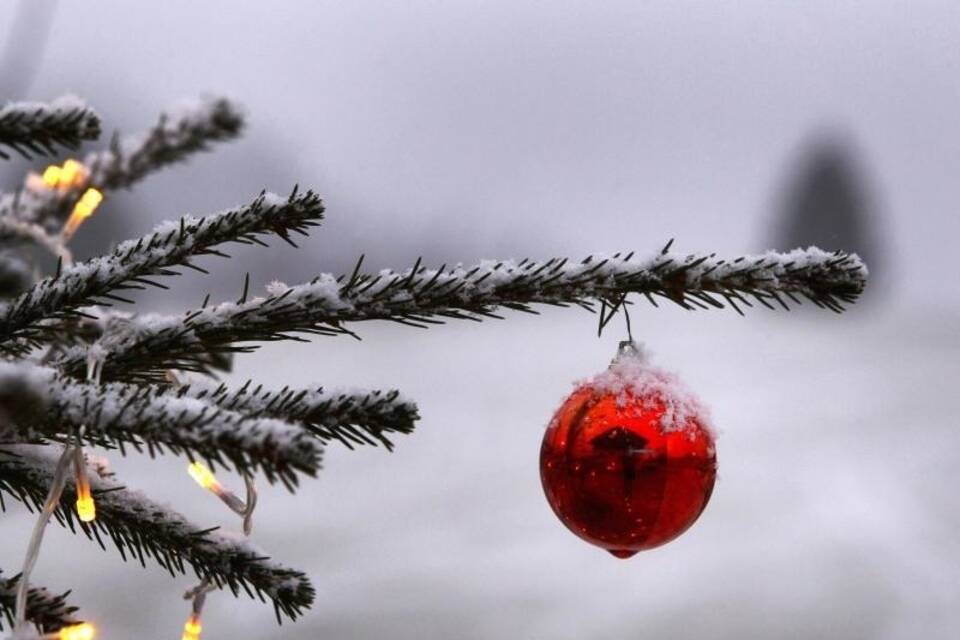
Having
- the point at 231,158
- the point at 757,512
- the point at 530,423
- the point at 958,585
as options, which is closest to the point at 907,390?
the point at 530,423

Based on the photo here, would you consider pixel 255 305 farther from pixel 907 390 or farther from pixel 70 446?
pixel 907 390

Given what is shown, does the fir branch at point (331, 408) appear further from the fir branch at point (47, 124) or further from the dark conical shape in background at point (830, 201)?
the dark conical shape in background at point (830, 201)

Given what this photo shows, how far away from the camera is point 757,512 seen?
614 centimetres

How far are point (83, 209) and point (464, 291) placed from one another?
Result: 43 cm

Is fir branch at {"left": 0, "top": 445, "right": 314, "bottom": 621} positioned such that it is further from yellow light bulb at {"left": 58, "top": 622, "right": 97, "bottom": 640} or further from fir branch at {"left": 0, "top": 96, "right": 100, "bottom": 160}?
fir branch at {"left": 0, "top": 96, "right": 100, "bottom": 160}

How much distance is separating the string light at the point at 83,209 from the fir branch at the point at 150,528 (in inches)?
10.0

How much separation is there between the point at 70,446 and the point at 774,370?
34.9ft

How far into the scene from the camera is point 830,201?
20.1 meters

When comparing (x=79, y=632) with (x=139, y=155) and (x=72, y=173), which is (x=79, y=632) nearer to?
(x=139, y=155)

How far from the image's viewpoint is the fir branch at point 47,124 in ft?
2.09

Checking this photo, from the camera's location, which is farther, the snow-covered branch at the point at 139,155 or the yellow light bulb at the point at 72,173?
the yellow light bulb at the point at 72,173

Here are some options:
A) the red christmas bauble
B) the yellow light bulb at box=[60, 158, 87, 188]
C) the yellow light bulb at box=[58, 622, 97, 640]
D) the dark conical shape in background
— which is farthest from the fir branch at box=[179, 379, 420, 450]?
the dark conical shape in background

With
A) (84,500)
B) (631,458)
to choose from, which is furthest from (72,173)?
(631,458)

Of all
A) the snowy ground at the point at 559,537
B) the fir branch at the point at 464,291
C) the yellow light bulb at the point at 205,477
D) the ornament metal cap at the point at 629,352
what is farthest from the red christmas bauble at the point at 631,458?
the snowy ground at the point at 559,537
